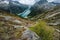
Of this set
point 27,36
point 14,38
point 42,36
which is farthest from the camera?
point 42,36

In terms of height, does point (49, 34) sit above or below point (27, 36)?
below

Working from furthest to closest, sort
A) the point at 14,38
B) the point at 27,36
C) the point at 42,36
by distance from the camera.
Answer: the point at 42,36 → the point at 14,38 → the point at 27,36

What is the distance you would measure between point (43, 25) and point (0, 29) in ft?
33.6

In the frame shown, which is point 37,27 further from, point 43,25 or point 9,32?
point 9,32

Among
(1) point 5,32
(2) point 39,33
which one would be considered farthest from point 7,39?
(2) point 39,33

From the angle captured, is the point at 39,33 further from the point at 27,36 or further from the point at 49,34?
the point at 27,36

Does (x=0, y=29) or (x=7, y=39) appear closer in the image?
(x=7, y=39)

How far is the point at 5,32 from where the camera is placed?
46.9 metres

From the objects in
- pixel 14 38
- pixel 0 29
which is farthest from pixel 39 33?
pixel 0 29

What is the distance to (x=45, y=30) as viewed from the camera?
1855 inches

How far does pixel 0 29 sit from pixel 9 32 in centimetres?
244

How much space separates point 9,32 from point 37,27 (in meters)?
6.67

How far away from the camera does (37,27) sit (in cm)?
4725

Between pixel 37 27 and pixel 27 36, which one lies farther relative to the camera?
pixel 37 27
